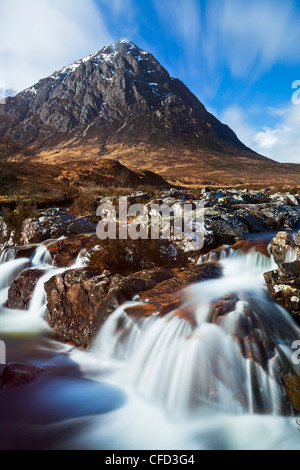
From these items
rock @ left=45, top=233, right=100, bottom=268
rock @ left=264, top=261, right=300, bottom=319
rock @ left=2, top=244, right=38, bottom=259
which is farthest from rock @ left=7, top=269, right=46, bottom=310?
rock @ left=264, top=261, right=300, bottom=319

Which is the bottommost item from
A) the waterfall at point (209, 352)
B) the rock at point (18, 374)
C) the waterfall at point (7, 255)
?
the rock at point (18, 374)

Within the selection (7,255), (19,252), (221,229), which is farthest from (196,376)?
(7,255)

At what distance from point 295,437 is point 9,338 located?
7.86m

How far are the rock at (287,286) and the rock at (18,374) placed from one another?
6237 mm

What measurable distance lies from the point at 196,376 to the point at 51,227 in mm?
10552

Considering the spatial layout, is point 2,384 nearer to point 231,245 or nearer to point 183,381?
point 183,381

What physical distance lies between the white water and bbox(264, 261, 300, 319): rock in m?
0.25

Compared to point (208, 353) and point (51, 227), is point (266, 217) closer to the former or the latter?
point (208, 353)

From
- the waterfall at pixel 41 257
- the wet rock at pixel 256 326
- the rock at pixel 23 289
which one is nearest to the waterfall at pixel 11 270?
the waterfall at pixel 41 257

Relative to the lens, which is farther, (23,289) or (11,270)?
(11,270)

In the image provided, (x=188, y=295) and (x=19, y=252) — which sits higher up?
(x=19, y=252)

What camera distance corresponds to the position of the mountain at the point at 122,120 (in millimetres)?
118750

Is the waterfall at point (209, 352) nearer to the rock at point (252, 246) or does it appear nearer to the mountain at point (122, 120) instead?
the rock at point (252, 246)

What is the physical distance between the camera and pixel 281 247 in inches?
345
